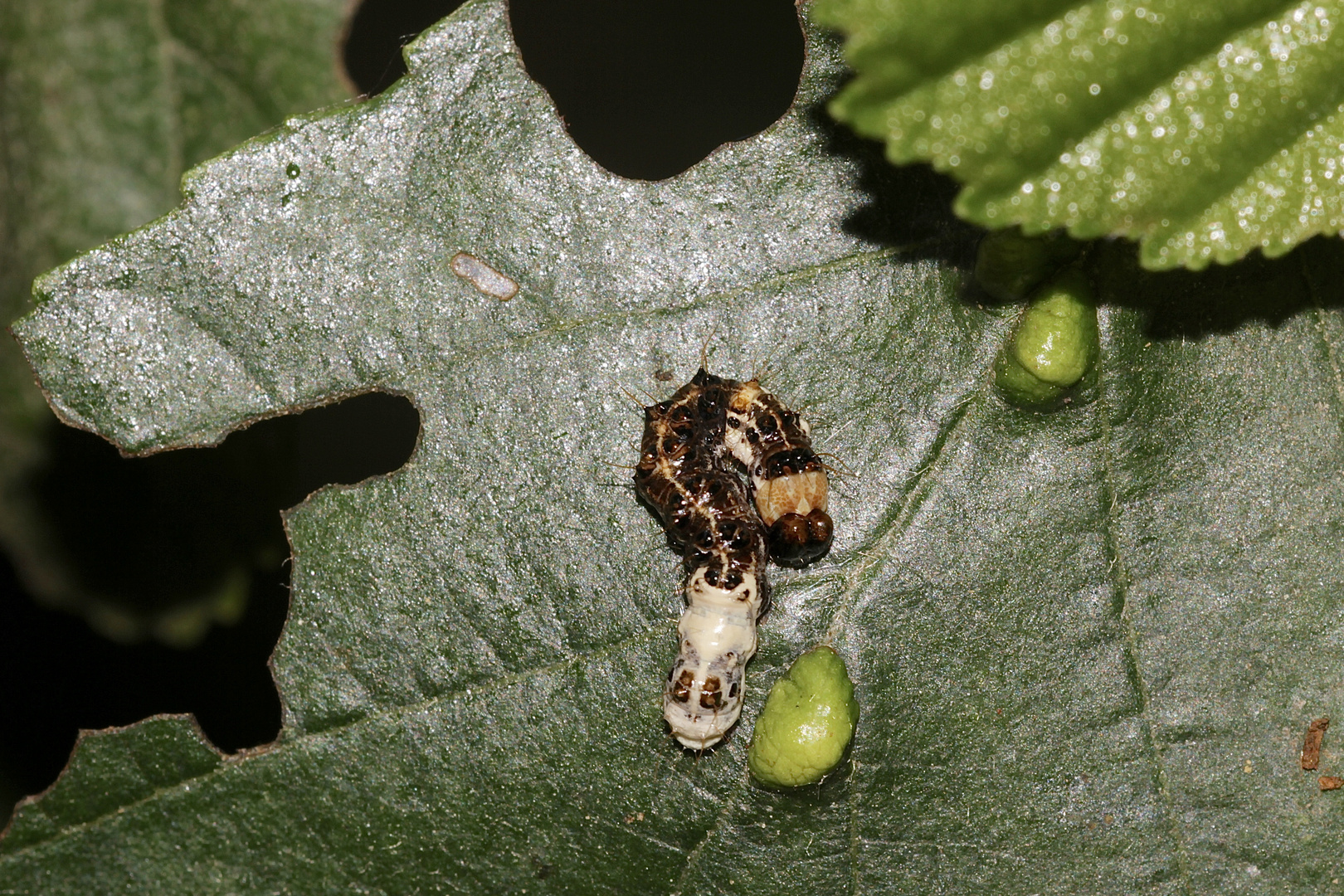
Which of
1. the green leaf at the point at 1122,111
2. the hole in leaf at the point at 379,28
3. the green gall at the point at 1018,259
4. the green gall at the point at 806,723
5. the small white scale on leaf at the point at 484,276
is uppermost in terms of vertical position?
the hole in leaf at the point at 379,28

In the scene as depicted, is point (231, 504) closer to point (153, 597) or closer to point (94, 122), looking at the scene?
point (153, 597)

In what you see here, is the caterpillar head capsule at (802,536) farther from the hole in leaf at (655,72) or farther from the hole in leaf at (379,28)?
the hole in leaf at (655,72)

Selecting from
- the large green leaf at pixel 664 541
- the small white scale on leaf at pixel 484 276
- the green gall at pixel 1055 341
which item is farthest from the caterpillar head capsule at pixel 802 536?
the small white scale on leaf at pixel 484 276

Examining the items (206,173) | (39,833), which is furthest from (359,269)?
(39,833)

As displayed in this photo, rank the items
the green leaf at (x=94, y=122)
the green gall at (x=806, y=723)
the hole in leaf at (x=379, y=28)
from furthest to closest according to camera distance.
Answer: the hole in leaf at (x=379, y=28), the green leaf at (x=94, y=122), the green gall at (x=806, y=723)

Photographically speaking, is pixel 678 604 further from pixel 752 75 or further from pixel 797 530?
pixel 752 75

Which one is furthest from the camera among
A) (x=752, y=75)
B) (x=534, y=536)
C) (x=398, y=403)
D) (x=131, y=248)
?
(x=752, y=75)
